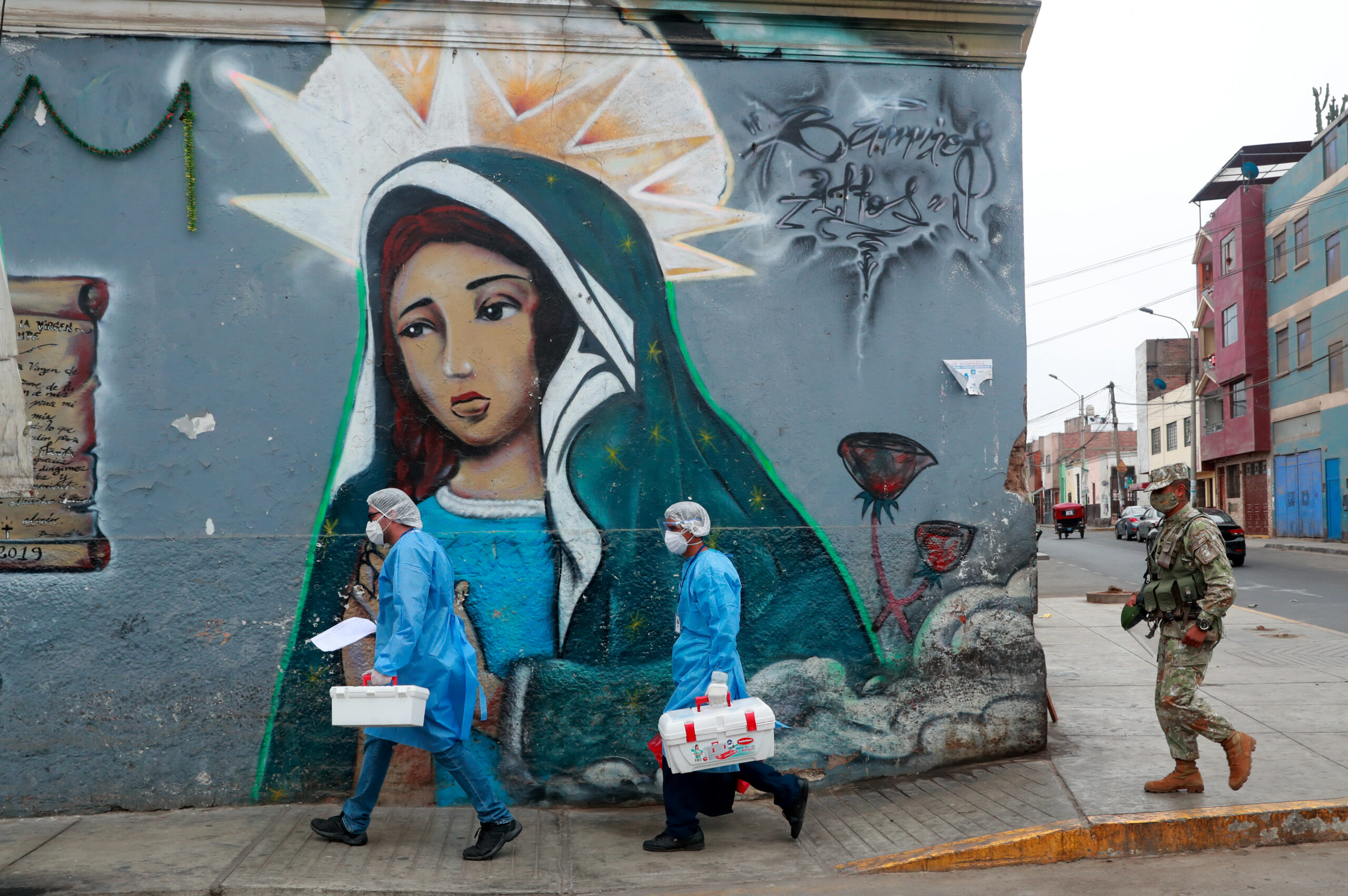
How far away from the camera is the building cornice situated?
563 cm

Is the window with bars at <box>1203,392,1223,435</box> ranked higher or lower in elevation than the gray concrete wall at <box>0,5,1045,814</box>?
higher

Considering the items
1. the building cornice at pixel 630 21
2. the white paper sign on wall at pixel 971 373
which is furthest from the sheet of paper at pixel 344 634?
the white paper sign on wall at pixel 971 373

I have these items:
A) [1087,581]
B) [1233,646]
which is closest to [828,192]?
[1233,646]

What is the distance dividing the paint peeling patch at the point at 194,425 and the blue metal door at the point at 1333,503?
34.1m

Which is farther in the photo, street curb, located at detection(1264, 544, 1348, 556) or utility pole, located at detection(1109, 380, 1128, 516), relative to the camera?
utility pole, located at detection(1109, 380, 1128, 516)

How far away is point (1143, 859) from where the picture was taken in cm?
462

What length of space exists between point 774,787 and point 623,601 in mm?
1390

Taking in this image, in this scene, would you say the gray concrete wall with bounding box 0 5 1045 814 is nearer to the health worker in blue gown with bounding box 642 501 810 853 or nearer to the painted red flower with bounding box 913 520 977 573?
the painted red flower with bounding box 913 520 977 573

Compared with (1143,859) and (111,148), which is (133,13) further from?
(1143,859)

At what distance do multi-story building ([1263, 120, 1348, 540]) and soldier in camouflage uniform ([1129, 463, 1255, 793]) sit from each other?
30.7m

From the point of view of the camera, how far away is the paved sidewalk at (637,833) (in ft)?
14.5

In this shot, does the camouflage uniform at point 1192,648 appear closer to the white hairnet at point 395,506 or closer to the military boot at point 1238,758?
the military boot at point 1238,758

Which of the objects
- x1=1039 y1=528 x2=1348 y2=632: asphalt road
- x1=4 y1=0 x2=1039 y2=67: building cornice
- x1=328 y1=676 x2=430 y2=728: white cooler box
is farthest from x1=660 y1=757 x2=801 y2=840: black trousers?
x1=1039 y1=528 x2=1348 y2=632: asphalt road

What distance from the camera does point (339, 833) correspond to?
190 inches
